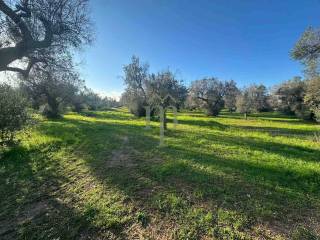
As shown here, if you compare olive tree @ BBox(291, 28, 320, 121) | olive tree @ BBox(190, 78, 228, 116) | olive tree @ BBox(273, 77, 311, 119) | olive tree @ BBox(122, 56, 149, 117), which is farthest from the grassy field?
olive tree @ BBox(190, 78, 228, 116)

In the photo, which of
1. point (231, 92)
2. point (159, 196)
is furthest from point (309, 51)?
point (231, 92)

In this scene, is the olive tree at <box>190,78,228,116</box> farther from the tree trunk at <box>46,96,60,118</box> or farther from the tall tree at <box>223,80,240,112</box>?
the tree trunk at <box>46,96,60,118</box>

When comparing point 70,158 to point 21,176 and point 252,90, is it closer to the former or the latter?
point 21,176

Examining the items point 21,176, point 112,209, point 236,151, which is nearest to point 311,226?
point 112,209

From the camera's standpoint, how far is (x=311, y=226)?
181 inches

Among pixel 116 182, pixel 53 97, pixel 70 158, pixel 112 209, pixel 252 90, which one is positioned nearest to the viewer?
pixel 112 209

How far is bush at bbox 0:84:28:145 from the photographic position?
10408mm

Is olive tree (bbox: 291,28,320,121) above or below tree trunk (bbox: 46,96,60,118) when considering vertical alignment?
above

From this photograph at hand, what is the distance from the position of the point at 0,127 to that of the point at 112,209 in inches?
335

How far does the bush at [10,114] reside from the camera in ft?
34.1

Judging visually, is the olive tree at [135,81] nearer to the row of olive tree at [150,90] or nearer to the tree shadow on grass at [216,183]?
the row of olive tree at [150,90]

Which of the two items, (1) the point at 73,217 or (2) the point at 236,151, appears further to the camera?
(2) the point at 236,151

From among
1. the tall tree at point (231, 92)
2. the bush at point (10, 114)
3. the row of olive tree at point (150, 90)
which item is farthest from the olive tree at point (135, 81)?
the tall tree at point (231, 92)

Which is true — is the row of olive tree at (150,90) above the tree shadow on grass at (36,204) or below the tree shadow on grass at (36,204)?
above
